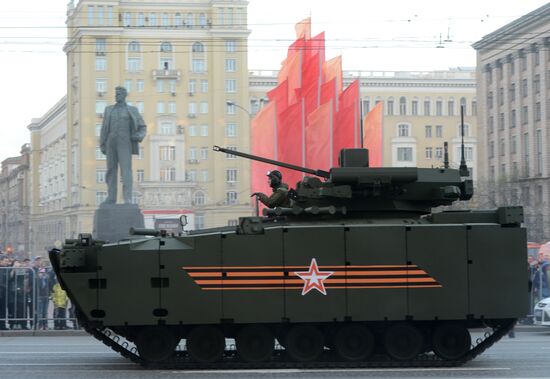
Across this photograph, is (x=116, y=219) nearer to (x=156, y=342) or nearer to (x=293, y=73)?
(x=156, y=342)

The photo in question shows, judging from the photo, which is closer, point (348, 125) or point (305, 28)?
point (348, 125)

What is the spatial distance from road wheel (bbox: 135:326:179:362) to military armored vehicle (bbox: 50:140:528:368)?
0.02m

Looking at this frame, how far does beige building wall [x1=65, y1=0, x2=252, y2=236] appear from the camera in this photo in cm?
11244

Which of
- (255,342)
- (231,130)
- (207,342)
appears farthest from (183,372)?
(231,130)

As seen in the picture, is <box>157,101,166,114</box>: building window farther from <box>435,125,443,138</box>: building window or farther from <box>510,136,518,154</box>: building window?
<box>510,136,518,154</box>: building window

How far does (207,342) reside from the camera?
1753 centimetres

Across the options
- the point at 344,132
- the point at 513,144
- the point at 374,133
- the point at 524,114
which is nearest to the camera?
the point at 344,132

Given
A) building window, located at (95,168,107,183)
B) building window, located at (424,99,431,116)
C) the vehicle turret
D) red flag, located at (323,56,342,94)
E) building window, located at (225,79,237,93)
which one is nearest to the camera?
the vehicle turret

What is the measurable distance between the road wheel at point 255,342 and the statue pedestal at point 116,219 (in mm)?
17925

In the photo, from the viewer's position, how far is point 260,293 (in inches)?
680

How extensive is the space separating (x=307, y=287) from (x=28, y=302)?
10.5 metres

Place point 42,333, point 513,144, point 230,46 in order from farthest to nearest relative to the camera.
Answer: point 230,46
point 513,144
point 42,333

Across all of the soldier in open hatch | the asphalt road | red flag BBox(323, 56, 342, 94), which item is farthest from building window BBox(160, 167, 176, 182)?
the soldier in open hatch

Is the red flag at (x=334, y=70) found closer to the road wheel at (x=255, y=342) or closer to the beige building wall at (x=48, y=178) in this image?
the road wheel at (x=255, y=342)
